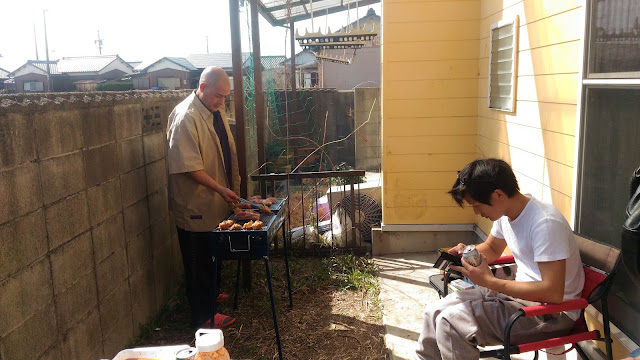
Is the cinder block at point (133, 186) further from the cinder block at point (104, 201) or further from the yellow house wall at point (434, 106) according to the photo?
the yellow house wall at point (434, 106)

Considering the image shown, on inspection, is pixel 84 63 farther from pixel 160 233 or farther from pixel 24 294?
pixel 24 294

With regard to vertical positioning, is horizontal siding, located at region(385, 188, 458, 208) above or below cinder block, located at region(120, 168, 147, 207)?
below

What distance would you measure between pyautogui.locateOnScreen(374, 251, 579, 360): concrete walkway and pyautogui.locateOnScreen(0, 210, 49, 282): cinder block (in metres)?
2.39

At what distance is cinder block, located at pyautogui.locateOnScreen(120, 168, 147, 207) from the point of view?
360 centimetres

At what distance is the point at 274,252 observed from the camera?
5703mm

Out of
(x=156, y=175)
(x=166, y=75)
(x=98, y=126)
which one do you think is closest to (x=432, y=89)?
(x=156, y=175)

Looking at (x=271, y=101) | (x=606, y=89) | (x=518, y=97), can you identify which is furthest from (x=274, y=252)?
(x=271, y=101)

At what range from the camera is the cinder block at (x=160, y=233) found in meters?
4.20

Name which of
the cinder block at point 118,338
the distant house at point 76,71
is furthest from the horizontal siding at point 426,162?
the distant house at point 76,71

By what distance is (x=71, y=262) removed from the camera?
9.25ft

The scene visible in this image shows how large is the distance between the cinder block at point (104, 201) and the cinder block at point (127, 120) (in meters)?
0.38

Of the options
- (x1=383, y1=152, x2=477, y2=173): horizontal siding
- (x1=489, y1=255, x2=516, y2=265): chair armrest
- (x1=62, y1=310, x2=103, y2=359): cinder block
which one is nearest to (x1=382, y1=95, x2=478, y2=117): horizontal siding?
(x1=383, y1=152, x2=477, y2=173): horizontal siding

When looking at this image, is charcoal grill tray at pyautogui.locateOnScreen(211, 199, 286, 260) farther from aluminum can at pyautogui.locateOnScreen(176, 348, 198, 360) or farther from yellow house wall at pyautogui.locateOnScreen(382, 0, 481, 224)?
yellow house wall at pyautogui.locateOnScreen(382, 0, 481, 224)

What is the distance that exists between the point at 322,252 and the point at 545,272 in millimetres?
3555
